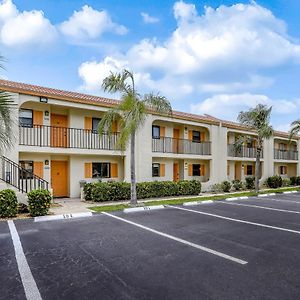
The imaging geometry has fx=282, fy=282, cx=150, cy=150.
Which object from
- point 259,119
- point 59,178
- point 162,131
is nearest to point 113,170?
point 59,178

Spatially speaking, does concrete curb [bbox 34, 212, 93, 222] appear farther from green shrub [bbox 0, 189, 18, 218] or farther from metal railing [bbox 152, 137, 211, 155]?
metal railing [bbox 152, 137, 211, 155]

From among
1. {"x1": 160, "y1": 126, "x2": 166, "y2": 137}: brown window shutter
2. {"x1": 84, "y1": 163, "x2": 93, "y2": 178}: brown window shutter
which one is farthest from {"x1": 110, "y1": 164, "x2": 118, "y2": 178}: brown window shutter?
{"x1": 160, "y1": 126, "x2": 166, "y2": 137}: brown window shutter

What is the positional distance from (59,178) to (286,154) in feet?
83.7

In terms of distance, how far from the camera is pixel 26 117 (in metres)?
15.1

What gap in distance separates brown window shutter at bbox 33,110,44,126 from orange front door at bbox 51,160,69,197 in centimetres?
245

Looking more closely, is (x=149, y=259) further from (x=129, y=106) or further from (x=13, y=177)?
(x=13, y=177)

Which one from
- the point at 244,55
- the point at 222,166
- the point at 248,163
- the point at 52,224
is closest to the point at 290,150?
the point at 248,163

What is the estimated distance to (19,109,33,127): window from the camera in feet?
48.5

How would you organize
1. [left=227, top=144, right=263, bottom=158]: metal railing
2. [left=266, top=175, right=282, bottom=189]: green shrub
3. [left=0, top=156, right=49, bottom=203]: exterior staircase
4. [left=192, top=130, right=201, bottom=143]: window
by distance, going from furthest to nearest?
[left=266, top=175, right=282, bottom=189]: green shrub → [left=227, top=144, right=263, bottom=158]: metal railing → [left=192, top=130, right=201, bottom=143]: window → [left=0, top=156, right=49, bottom=203]: exterior staircase

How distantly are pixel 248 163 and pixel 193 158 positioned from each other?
9.76m

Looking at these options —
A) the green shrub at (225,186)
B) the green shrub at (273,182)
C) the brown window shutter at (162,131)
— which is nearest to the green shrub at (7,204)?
the brown window shutter at (162,131)

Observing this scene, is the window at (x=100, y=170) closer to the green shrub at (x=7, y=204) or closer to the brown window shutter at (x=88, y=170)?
the brown window shutter at (x=88, y=170)

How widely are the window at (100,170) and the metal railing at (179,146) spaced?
11.1 feet

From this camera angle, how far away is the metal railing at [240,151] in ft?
80.3
